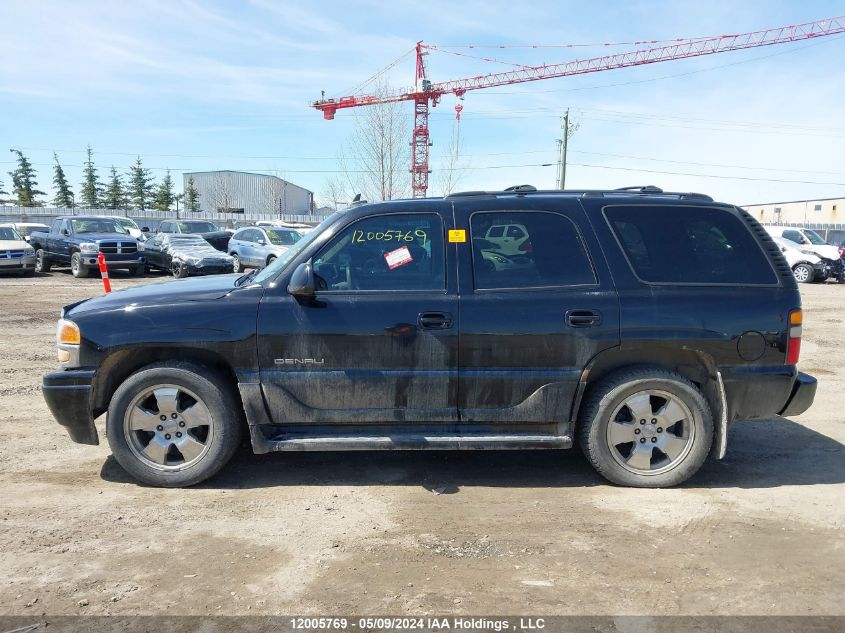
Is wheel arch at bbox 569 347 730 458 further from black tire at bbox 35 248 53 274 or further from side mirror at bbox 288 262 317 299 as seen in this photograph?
black tire at bbox 35 248 53 274

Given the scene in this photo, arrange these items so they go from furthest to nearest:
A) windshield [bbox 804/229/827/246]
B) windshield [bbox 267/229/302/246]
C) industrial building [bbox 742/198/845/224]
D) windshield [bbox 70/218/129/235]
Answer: industrial building [bbox 742/198/845/224], windshield [bbox 804/229/827/246], windshield [bbox 70/218/129/235], windshield [bbox 267/229/302/246]

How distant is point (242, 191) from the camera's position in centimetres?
8194

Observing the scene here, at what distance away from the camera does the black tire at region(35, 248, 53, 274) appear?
834 inches

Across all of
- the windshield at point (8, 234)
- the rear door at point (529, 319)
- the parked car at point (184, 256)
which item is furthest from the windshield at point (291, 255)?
the windshield at point (8, 234)

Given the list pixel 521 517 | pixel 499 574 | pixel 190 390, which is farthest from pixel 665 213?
pixel 190 390

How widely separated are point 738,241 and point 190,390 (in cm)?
384

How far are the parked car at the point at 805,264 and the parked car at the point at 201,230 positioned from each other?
20850 mm

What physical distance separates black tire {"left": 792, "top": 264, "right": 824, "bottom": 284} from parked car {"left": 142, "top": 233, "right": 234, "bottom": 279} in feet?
62.4

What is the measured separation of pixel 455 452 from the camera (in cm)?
498

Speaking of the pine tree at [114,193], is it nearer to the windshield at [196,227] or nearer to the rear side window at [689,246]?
the windshield at [196,227]

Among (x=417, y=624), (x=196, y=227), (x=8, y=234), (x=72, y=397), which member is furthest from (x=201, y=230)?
(x=417, y=624)

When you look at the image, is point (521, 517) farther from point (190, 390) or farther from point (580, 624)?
point (190, 390)

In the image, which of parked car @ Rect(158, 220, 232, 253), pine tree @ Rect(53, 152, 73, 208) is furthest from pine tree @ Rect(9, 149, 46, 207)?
parked car @ Rect(158, 220, 232, 253)

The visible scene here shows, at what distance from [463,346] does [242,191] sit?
83.1 metres
